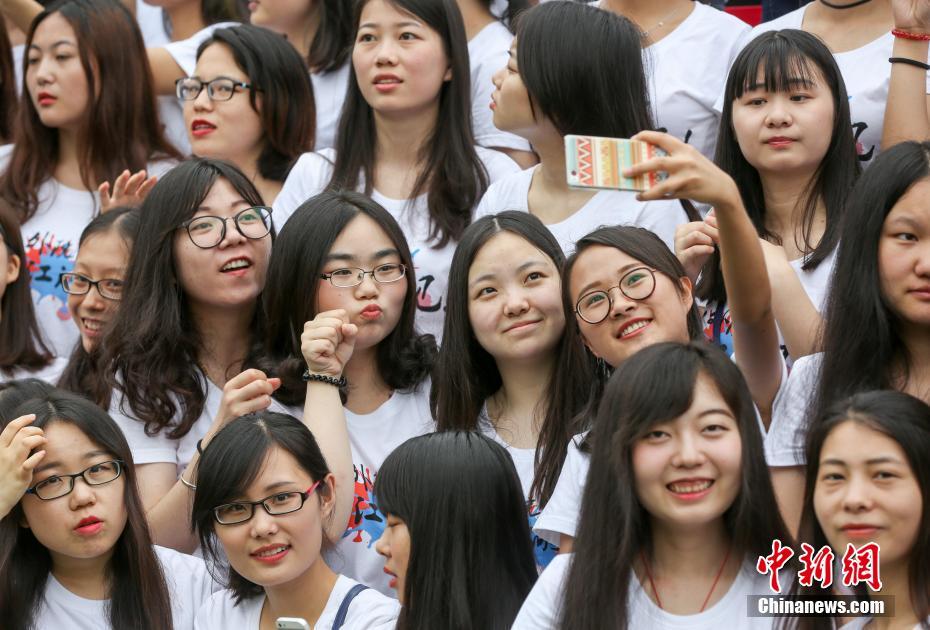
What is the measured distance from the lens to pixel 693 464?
3.29m

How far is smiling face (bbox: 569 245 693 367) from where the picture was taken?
13.0 feet

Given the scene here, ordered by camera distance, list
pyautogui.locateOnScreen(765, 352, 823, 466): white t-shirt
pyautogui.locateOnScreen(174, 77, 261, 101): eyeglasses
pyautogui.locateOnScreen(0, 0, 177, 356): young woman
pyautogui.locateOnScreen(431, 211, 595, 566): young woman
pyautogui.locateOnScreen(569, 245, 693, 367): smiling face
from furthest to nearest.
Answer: pyautogui.locateOnScreen(0, 0, 177, 356): young woman → pyautogui.locateOnScreen(174, 77, 261, 101): eyeglasses → pyautogui.locateOnScreen(431, 211, 595, 566): young woman → pyautogui.locateOnScreen(569, 245, 693, 367): smiling face → pyautogui.locateOnScreen(765, 352, 823, 466): white t-shirt

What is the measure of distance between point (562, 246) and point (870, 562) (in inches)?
64.7

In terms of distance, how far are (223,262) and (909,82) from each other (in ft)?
6.54

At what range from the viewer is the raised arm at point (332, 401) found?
4.31m

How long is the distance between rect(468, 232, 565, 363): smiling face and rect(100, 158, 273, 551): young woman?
80 cm

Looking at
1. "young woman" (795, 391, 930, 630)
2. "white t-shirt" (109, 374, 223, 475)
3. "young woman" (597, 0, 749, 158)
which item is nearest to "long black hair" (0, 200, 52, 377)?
"white t-shirt" (109, 374, 223, 475)

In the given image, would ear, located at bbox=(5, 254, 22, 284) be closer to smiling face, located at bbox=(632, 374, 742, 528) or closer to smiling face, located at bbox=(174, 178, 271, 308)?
smiling face, located at bbox=(174, 178, 271, 308)

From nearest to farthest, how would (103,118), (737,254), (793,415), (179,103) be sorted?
(737,254)
(793,415)
(103,118)
(179,103)

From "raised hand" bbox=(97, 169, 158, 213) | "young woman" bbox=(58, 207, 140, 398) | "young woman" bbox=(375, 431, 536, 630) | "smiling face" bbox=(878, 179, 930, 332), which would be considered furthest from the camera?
"raised hand" bbox=(97, 169, 158, 213)

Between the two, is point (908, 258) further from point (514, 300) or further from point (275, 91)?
point (275, 91)

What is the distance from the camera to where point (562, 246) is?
4.63 metres

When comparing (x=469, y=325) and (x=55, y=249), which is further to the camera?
(x=55, y=249)

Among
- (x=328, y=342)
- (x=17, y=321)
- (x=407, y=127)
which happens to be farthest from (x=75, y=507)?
(x=407, y=127)
